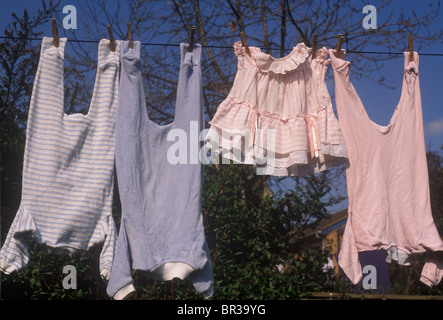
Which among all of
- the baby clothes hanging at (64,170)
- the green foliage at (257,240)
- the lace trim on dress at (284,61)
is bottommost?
the green foliage at (257,240)

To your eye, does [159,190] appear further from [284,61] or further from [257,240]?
[257,240]

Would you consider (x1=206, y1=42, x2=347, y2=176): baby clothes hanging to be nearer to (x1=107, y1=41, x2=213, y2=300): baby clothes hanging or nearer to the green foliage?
(x1=107, y1=41, x2=213, y2=300): baby clothes hanging

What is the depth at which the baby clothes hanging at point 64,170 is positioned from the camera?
2086 mm

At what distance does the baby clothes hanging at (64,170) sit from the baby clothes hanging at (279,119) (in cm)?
50

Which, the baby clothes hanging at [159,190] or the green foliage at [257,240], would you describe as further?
the green foliage at [257,240]

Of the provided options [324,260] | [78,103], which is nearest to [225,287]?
[324,260]

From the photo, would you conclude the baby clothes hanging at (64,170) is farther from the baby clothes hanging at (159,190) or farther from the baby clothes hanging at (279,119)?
the baby clothes hanging at (279,119)

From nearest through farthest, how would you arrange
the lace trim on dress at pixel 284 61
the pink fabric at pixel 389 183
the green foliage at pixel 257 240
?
1. the pink fabric at pixel 389 183
2. the lace trim on dress at pixel 284 61
3. the green foliage at pixel 257 240

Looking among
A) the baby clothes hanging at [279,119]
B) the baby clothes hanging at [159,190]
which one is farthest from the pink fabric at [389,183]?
the baby clothes hanging at [159,190]

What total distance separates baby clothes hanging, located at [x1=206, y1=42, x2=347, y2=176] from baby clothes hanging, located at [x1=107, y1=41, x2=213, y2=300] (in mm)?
168

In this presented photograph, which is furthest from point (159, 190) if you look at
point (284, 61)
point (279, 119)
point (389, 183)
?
point (389, 183)

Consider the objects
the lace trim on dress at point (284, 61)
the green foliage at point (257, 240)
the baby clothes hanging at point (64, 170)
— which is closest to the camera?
the baby clothes hanging at point (64, 170)

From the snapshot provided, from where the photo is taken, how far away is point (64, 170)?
2203 millimetres
